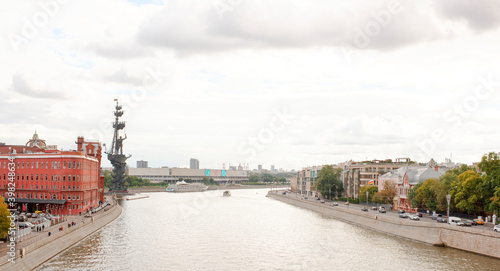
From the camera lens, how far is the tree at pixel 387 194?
103169 millimetres

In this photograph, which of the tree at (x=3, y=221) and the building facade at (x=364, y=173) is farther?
the building facade at (x=364, y=173)

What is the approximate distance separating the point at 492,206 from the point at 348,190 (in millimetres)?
81980

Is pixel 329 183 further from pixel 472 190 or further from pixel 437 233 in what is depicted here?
pixel 437 233

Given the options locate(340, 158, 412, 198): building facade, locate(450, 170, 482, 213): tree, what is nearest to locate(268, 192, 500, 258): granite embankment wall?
locate(450, 170, 482, 213): tree

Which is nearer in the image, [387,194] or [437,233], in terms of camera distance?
[437,233]

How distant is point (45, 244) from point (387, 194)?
73.2 meters

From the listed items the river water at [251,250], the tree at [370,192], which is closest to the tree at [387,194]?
the tree at [370,192]

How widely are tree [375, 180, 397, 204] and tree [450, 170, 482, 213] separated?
1169 inches

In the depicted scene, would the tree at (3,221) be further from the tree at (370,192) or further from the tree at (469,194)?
the tree at (370,192)

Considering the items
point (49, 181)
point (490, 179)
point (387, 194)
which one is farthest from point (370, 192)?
point (49, 181)

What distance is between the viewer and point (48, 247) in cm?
5097

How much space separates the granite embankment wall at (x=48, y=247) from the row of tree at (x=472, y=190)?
178 feet

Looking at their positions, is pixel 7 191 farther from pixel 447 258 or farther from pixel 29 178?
pixel 447 258

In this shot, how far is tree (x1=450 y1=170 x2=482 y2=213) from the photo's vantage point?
6912cm
